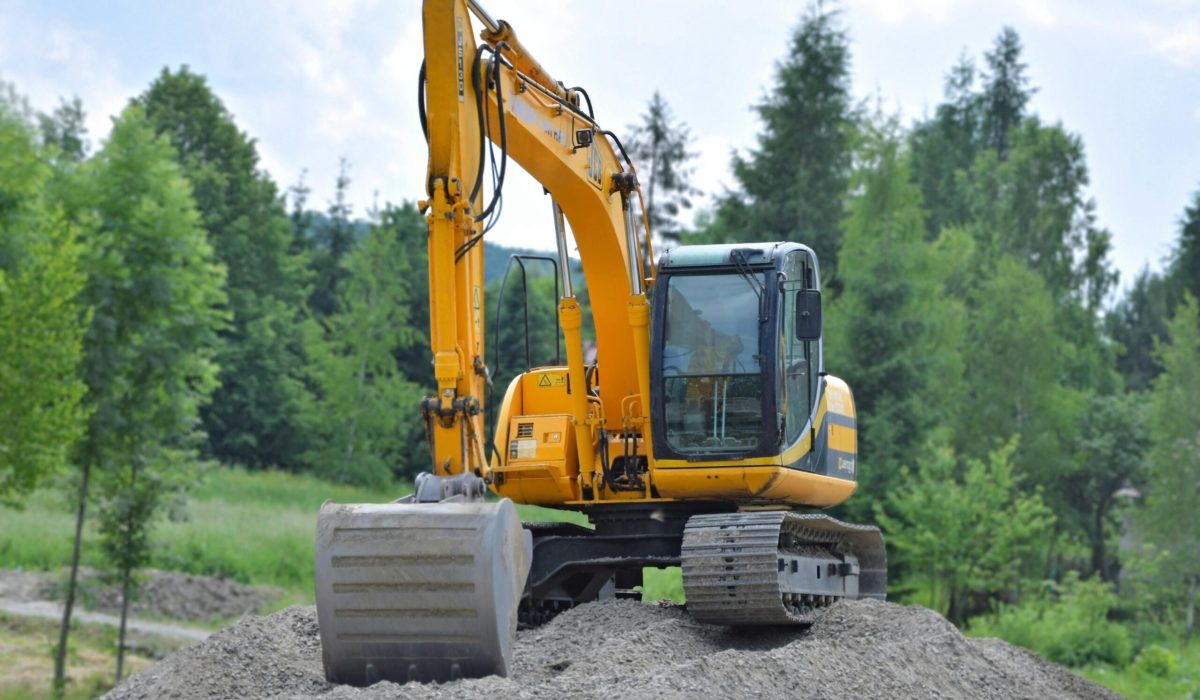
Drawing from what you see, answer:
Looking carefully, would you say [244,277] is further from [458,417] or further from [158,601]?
[458,417]

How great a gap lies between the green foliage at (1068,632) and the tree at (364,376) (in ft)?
83.6

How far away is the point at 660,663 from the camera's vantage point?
8758mm

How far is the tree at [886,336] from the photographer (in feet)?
108

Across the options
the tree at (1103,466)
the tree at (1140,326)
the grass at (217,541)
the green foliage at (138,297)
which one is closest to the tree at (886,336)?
the grass at (217,541)

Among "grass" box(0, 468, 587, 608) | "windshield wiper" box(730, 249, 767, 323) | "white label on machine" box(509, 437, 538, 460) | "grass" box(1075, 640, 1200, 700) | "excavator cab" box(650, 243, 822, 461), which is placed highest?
"windshield wiper" box(730, 249, 767, 323)

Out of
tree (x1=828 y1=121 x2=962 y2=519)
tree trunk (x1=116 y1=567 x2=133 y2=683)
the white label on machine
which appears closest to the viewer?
the white label on machine

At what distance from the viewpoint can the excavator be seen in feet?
25.6

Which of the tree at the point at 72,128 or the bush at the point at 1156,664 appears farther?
the tree at the point at 72,128

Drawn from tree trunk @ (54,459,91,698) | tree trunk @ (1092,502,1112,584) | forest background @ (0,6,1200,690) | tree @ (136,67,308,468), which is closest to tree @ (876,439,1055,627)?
forest background @ (0,6,1200,690)

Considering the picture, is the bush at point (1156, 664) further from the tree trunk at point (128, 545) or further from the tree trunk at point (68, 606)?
the tree trunk at point (68, 606)

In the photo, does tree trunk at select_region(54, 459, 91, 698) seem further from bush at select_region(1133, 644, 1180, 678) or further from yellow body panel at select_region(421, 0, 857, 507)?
bush at select_region(1133, 644, 1180, 678)

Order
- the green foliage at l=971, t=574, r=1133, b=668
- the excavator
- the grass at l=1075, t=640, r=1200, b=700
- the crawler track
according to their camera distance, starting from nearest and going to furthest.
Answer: the excavator < the crawler track < the grass at l=1075, t=640, r=1200, b=700 < the green foliage at l=971, t=574, r=1133, b=668

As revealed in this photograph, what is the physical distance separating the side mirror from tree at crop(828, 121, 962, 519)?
2210 cm

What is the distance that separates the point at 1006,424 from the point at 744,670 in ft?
109
